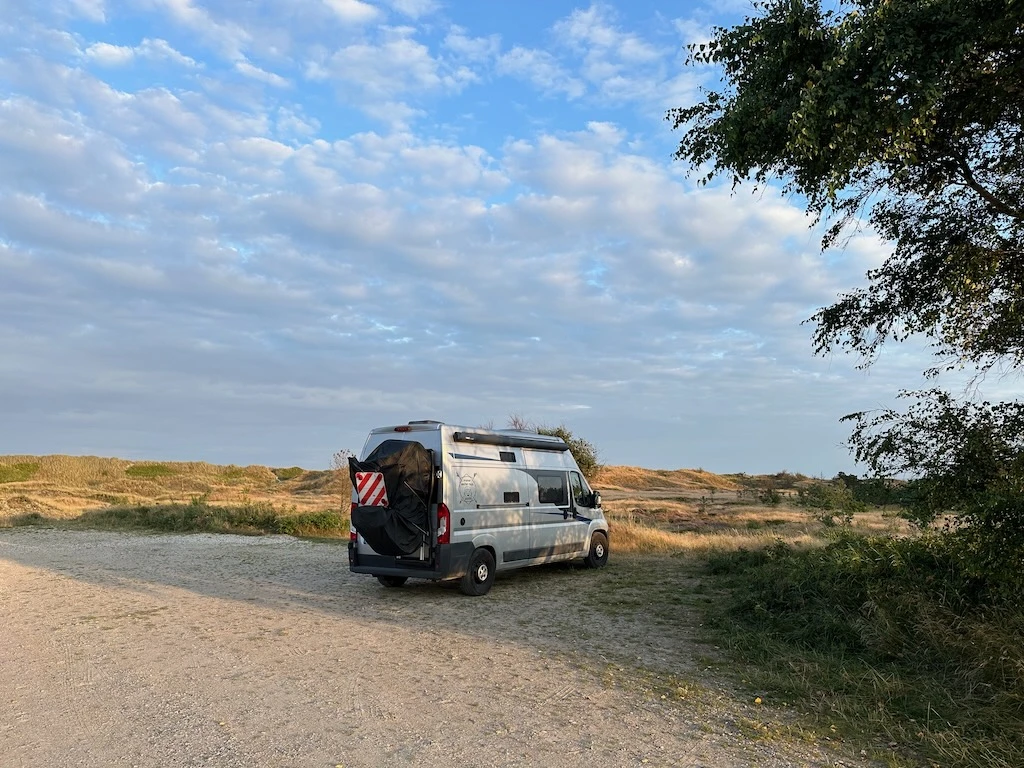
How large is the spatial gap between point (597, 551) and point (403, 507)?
5.20 meters

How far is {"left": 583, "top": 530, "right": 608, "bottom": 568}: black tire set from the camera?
14.3 metres

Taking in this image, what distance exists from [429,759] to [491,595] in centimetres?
678

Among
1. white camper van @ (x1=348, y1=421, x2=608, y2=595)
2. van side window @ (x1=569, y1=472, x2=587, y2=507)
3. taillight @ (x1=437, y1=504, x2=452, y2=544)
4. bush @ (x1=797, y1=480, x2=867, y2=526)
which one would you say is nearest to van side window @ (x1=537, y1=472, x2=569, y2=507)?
white camper van @ (x1=348, y1=421, x2=608, y2=595)

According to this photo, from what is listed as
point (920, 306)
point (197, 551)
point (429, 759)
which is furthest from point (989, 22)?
point (197, 551)

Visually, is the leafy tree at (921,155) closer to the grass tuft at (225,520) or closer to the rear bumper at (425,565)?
the rear bumper at (425,565)

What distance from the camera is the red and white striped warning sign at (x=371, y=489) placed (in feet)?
35.4

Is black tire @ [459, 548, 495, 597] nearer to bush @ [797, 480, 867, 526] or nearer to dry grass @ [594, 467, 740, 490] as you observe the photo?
bush @ [797, 480, 867, 526]

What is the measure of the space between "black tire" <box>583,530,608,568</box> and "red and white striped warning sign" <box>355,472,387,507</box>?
510 cm

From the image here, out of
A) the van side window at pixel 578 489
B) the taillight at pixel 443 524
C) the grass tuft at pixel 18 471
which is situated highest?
the grass tuft at pixel 18 471

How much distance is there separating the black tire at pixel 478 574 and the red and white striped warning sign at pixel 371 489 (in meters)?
1.70

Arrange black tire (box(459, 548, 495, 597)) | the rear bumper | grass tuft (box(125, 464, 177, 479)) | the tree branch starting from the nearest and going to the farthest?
1. the tree branch
2. the rear bumper
3. black tire (box(459, 548, 495, 597))
4. grass tuft (box(125, 464, 177, 479))

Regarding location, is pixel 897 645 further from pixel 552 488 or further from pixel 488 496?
pixel 552 488

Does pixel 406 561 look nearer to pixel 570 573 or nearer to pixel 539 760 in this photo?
pixel 570 573

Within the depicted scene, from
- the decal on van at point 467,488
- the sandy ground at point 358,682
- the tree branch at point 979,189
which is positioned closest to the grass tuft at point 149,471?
the sandy ground at point 358,682
